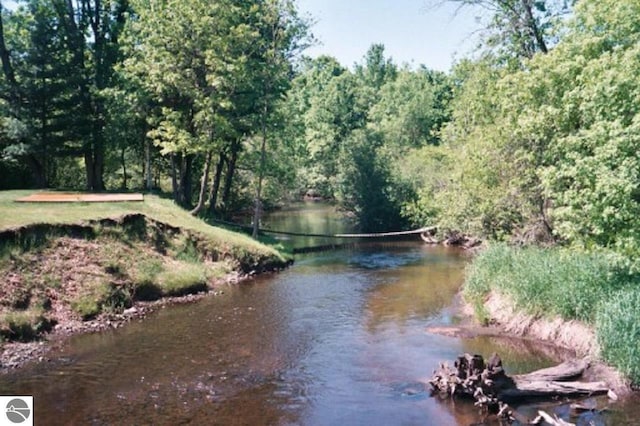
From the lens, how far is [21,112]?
31.1 metres

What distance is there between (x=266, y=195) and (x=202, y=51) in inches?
572

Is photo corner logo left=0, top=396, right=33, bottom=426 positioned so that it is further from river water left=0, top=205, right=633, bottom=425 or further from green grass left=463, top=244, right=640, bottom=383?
green grass left=463, top=244, right=640, bottom=383

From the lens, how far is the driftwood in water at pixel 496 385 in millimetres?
11609

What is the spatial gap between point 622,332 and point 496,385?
3115mm

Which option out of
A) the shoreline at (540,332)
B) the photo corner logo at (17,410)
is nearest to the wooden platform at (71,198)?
the photo corner logo at (17,410)

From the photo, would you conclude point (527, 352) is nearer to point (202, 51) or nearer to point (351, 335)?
point (351, 335)

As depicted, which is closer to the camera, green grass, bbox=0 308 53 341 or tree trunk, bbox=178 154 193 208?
green grass, bbox=0 308 53 341

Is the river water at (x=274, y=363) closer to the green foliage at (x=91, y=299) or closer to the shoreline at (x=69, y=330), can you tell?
the shoreline at (x=69, y=330)

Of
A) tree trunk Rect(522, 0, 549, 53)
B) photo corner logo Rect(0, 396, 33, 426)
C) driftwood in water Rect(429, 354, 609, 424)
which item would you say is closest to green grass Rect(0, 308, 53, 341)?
photo corner logo Rect(0, 396, 33, 426)

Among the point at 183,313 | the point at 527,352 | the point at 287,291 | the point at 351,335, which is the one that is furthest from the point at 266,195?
the point at 527,352

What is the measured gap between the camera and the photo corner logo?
10227 millimetres

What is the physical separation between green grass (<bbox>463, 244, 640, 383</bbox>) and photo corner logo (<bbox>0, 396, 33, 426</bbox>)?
1188 centimetres

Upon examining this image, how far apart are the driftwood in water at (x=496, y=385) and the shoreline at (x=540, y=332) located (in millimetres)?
623

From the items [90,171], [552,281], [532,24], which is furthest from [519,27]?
[90,171]
